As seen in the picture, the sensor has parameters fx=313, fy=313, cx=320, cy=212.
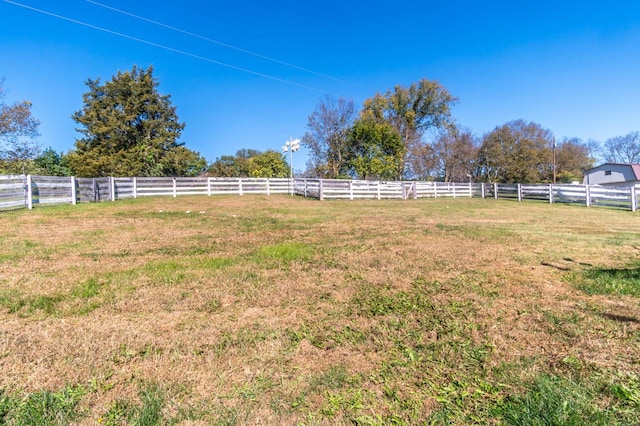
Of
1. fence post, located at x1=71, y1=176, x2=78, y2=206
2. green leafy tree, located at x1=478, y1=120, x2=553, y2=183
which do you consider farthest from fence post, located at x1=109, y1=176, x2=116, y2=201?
green leafy tree, located at x1=478, y1=120, x2=553, y2=183

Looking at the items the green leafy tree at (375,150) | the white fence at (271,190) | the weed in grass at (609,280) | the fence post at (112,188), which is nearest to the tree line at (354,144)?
the green leafy tree at (375,150)

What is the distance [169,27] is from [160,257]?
15300 mm

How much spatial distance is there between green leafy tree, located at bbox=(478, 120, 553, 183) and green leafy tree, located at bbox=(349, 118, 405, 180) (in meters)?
17.6

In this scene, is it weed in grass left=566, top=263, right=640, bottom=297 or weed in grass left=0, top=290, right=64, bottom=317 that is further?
weed in grass left=566, top=263, right=640, bottom=297

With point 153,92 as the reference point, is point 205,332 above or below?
below

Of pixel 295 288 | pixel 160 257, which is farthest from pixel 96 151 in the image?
pixel 295 288

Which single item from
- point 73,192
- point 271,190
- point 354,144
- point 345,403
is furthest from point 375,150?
point 345,403

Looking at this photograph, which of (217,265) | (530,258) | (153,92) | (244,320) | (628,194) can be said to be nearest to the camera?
(244,320)

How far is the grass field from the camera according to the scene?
1.60m

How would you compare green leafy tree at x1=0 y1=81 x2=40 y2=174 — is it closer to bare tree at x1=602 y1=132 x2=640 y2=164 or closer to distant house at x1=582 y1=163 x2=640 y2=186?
distant house at x1=582 y1=163 x2=640 y2=186

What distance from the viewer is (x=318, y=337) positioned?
2305 mm

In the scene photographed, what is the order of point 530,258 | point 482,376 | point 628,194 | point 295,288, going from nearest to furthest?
point 482,376 < point 295,288 < point 530,258 < point 628,194

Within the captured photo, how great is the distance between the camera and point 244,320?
102 inches

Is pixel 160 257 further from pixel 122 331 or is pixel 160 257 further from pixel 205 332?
pixel 205 332
